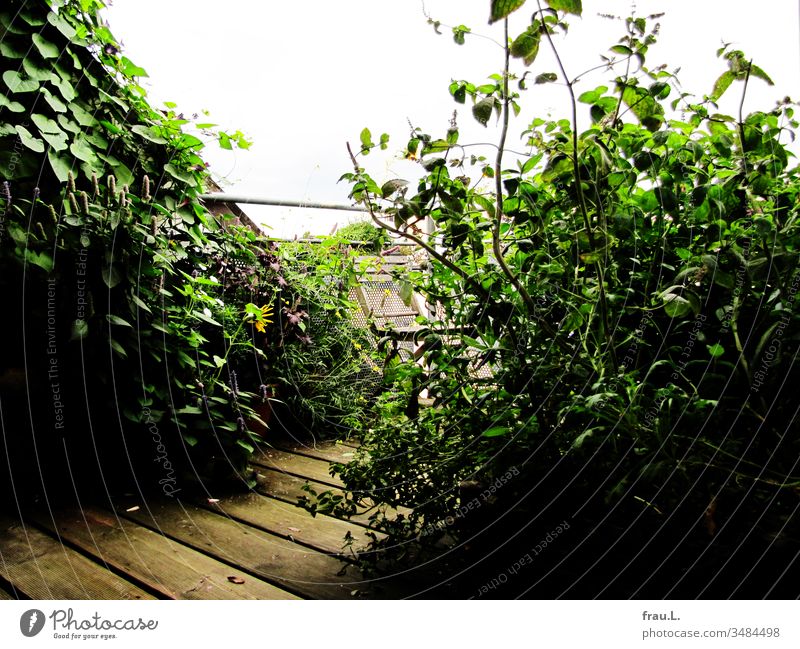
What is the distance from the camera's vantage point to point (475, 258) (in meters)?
0.84

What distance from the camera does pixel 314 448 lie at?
1778 millimetres

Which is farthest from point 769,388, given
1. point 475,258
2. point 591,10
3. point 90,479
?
point 90,479

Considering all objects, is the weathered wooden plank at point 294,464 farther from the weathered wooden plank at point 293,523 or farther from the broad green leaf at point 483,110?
the broad green leaf at point 483,110

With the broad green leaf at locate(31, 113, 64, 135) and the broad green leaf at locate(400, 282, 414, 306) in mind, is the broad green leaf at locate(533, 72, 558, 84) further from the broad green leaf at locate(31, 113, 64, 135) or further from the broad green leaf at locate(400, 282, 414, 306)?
the broad green leaf at locate(31, 113, 64, 135)

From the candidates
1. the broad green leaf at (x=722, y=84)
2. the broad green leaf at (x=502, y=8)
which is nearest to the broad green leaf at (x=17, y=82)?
the broad green leaf at (x=502, y=8)

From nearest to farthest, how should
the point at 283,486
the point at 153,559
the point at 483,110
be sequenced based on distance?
the point at 483,110, the point at 153,559, the point at 283,486

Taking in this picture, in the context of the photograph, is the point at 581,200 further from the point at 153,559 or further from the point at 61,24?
the point at 61,24

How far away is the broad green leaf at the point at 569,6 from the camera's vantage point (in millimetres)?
630

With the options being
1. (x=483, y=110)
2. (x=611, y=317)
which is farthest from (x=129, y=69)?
(x=611, y=317)

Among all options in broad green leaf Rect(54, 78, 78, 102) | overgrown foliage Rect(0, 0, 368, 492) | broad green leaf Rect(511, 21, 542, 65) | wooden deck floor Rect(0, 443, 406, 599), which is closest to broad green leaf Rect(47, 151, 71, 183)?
overgrown foliage Rect(0, 0, 368, 492)

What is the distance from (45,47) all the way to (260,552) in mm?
1018

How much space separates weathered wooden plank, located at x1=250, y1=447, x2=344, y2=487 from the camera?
1.49 meters

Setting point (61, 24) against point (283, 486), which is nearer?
point (61, 24)

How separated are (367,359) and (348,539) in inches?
45.9
